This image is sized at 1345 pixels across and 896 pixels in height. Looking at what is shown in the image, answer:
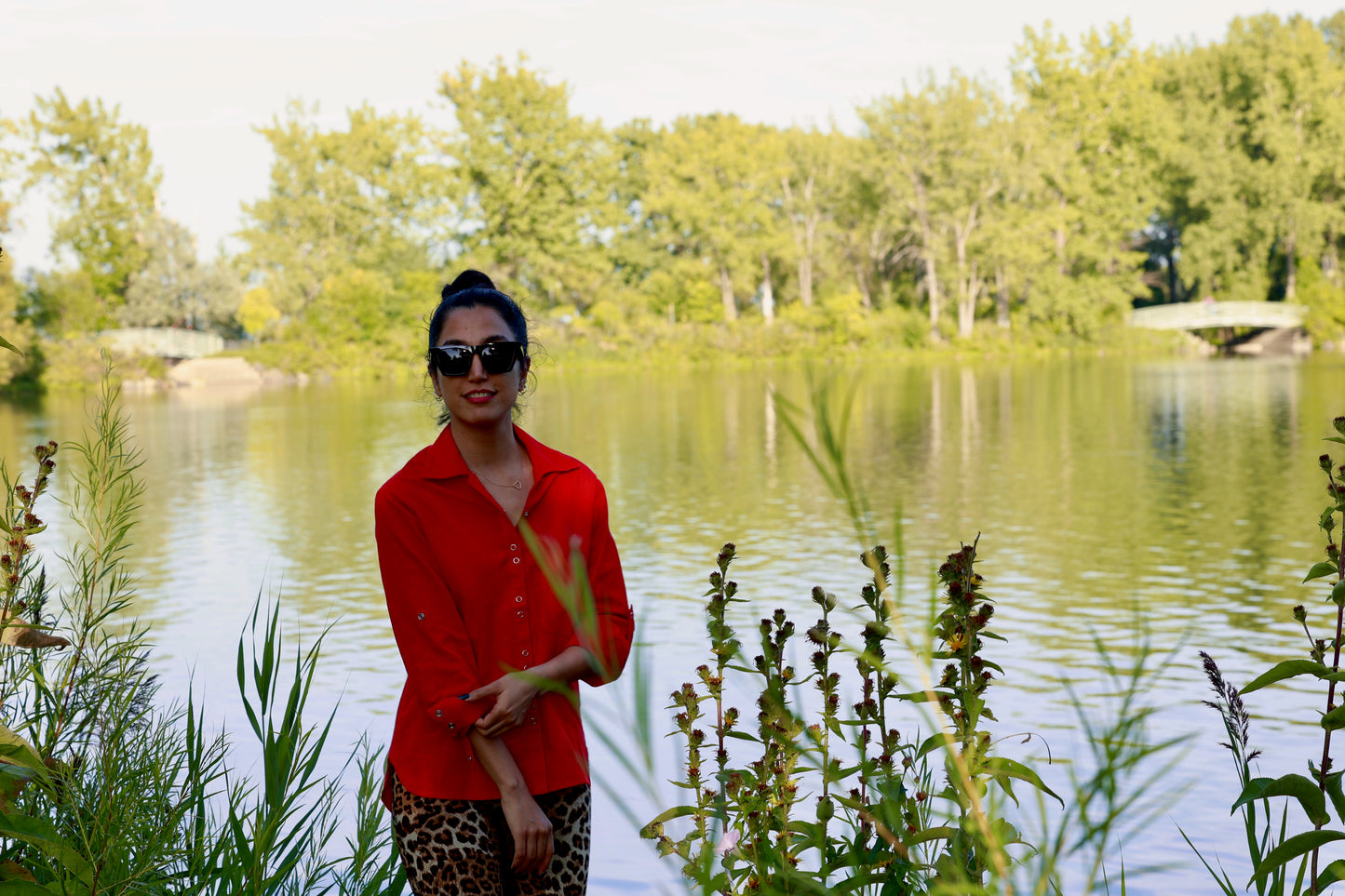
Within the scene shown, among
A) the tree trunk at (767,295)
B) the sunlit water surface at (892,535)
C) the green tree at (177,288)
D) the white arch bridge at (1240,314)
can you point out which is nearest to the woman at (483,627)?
the sunlit water surface at (892,535)

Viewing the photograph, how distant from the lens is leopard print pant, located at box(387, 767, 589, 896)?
247 centimetres

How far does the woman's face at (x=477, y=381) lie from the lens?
2.55 m

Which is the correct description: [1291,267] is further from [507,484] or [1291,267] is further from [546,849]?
[546,849]

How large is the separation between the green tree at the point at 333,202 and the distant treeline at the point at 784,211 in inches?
5.1

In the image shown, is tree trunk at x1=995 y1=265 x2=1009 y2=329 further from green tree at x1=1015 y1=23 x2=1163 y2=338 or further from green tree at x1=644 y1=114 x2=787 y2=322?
green tree at x1=644 y1=114 x2=787 y2=322

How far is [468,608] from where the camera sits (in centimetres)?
252

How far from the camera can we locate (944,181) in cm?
5181

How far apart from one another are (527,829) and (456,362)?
2.80 ft

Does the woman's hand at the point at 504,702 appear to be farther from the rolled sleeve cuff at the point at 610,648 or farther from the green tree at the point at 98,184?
the green tree at the point at 98,184

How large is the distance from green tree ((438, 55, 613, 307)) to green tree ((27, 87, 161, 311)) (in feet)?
43.7

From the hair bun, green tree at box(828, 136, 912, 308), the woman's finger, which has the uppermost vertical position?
green tree at box(828, 136, 912, 308)

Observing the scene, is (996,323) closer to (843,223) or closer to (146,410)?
(843,223)

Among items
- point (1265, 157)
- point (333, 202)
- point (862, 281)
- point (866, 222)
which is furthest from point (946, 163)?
A: point (333, 202)

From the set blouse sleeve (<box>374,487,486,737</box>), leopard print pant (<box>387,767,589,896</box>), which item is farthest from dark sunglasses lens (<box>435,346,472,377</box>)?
leopard print pant (<box>387,767,589,896</box>)
